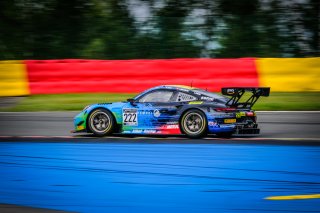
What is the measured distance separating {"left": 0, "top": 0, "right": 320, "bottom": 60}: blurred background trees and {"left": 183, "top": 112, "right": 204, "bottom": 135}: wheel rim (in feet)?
27.1

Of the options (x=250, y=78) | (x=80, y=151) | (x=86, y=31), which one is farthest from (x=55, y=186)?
(x=86, y=31)

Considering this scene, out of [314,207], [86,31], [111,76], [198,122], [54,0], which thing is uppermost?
[54,0]

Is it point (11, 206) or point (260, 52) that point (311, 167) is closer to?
point (11, 206)

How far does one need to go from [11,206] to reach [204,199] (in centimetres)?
192

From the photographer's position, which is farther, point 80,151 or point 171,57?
point 171,57

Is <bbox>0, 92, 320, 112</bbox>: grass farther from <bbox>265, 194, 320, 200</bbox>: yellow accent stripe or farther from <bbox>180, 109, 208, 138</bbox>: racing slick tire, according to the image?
<bbox>265, 194, 320, 200</bbox>: yellow accent stripe

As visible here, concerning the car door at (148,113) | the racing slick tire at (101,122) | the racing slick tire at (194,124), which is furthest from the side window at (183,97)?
the racing slick tire at (101,122)

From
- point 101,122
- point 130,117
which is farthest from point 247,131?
point 101,122

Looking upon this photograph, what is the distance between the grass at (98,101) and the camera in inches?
643

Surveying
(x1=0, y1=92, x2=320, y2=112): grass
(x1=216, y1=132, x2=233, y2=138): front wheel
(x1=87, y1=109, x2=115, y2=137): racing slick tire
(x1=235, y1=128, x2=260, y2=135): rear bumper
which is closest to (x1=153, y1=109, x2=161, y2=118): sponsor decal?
(x1=87, y1=109, x2=115, y2=137): racing slick tire

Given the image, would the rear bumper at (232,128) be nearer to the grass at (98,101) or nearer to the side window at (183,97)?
the side window at (183,97)

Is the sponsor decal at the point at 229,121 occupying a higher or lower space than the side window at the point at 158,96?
lower

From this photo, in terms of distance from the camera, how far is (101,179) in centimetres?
751

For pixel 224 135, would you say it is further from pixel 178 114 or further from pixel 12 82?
pixel 12 82
